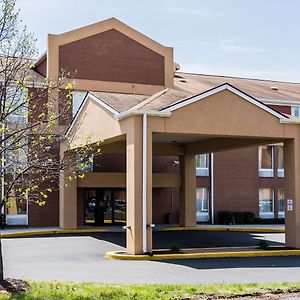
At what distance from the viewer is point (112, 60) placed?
33.5 m

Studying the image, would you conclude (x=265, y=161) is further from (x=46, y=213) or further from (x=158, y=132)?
(x=158, y=132)

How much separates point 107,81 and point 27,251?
15.0 m

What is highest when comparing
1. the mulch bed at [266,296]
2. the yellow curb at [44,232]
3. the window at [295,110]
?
the window at [295,110]

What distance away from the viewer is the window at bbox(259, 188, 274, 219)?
124ft

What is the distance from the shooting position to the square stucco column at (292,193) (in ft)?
66.4

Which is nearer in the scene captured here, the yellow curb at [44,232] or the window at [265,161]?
the yellow curb at [44,232]

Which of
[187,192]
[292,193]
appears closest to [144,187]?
[292,193]

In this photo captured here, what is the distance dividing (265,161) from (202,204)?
5.24 m

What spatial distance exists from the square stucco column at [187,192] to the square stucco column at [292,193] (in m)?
10.9

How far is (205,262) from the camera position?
55.4 ft

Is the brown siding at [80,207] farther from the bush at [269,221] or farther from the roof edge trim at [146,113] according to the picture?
the roof edge trim at [146,113]

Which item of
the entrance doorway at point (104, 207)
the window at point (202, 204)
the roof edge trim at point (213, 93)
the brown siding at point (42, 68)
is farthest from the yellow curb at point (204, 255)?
the brown siding at point (42, 68)

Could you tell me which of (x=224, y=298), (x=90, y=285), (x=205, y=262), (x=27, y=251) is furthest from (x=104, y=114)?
(x=224, y=298)

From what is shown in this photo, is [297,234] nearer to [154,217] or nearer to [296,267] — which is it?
[296,267]
